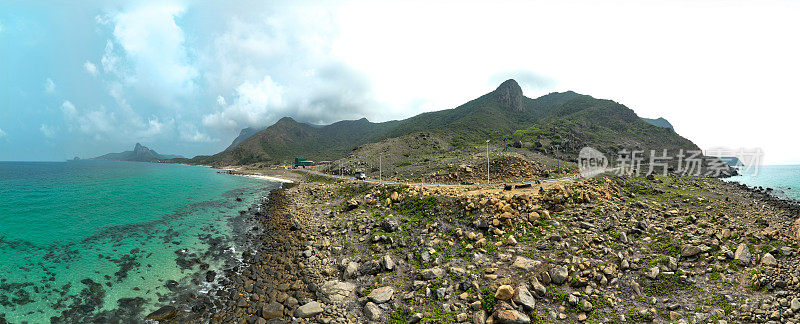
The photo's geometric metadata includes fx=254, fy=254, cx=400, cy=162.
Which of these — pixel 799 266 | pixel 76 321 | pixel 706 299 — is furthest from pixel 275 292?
pixel 799 266

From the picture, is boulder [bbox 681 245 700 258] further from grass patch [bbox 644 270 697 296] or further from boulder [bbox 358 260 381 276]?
boulder [bbox 358 260 381 276]

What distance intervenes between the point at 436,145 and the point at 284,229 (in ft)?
232

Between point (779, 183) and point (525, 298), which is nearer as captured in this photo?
point (525, 298)

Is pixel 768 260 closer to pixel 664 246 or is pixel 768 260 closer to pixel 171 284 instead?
pixel 664 246

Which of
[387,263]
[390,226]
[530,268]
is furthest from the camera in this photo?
[390,226]

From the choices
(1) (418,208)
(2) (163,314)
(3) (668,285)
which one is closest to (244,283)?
(2) (163,314)

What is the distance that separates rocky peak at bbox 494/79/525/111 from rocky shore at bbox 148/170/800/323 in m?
160

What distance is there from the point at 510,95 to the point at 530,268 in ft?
603

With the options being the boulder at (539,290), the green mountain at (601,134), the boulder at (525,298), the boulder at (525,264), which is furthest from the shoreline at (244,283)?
the green mountain at (601,134)

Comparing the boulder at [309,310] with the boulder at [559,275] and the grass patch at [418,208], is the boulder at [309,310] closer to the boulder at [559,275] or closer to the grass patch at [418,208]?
the grass patch at [418,208]

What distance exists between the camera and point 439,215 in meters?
22.7

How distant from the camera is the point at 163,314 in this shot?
44.4 feet

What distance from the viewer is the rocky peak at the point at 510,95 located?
172250mm

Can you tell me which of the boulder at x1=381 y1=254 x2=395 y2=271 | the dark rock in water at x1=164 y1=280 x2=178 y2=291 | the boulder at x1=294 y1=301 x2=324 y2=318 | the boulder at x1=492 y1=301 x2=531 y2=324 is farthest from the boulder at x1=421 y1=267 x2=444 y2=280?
the dark rock in water at x1=164 y1=280 x2=178 y2=291
